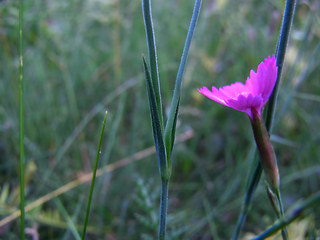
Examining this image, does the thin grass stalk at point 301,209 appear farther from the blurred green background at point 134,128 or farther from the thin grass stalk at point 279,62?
the blurred green background at point 134,128

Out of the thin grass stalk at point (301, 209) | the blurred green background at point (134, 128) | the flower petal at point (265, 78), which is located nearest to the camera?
the thin grass stalk at point (301, 209)

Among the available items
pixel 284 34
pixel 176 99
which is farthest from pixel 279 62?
pixel 176 99

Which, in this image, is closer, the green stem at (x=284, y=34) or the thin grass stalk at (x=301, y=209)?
the thin grass stalk at (x=301, y=209)

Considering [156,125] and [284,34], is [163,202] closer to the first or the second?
[156,125]

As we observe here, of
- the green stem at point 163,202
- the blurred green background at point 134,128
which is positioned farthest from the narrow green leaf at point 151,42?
the blurred green background at point 134,128

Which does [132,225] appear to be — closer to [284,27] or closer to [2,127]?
[2,127]
